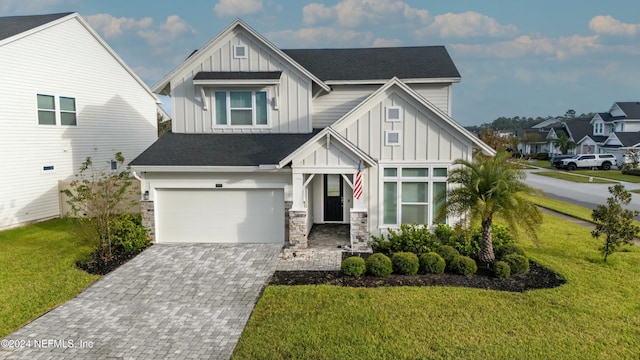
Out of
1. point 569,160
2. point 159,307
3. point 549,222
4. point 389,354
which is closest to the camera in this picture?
point 389,354

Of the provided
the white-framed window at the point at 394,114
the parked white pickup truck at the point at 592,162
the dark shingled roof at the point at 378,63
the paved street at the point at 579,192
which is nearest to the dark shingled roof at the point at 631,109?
the parked white pickup truck at the point at 592,162

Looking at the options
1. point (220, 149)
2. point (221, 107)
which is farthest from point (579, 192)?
point (220, 149)

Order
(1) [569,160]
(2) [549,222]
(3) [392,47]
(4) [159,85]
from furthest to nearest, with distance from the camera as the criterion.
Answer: (1) [569,160] → (3) [392,47] → (2) [549,222] → (4) [159,85]

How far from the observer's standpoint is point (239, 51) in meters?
15.8

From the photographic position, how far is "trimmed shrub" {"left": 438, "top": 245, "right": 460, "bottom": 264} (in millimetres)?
11435

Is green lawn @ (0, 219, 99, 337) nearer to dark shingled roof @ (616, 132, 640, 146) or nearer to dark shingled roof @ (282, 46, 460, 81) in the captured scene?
dark shingled roof @ (282, 46, 460, 81)

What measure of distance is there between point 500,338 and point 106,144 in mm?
20919

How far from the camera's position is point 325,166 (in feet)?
43.0

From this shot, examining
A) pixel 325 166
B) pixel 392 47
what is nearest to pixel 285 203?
pixel 325 166

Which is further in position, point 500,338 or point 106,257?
point 106,257

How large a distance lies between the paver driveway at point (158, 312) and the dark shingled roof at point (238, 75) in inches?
258

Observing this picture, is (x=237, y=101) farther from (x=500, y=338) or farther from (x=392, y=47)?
(x=500, y=338)

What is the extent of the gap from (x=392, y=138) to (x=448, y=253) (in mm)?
4149

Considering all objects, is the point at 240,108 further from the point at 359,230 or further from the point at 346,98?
the point at 359,230
